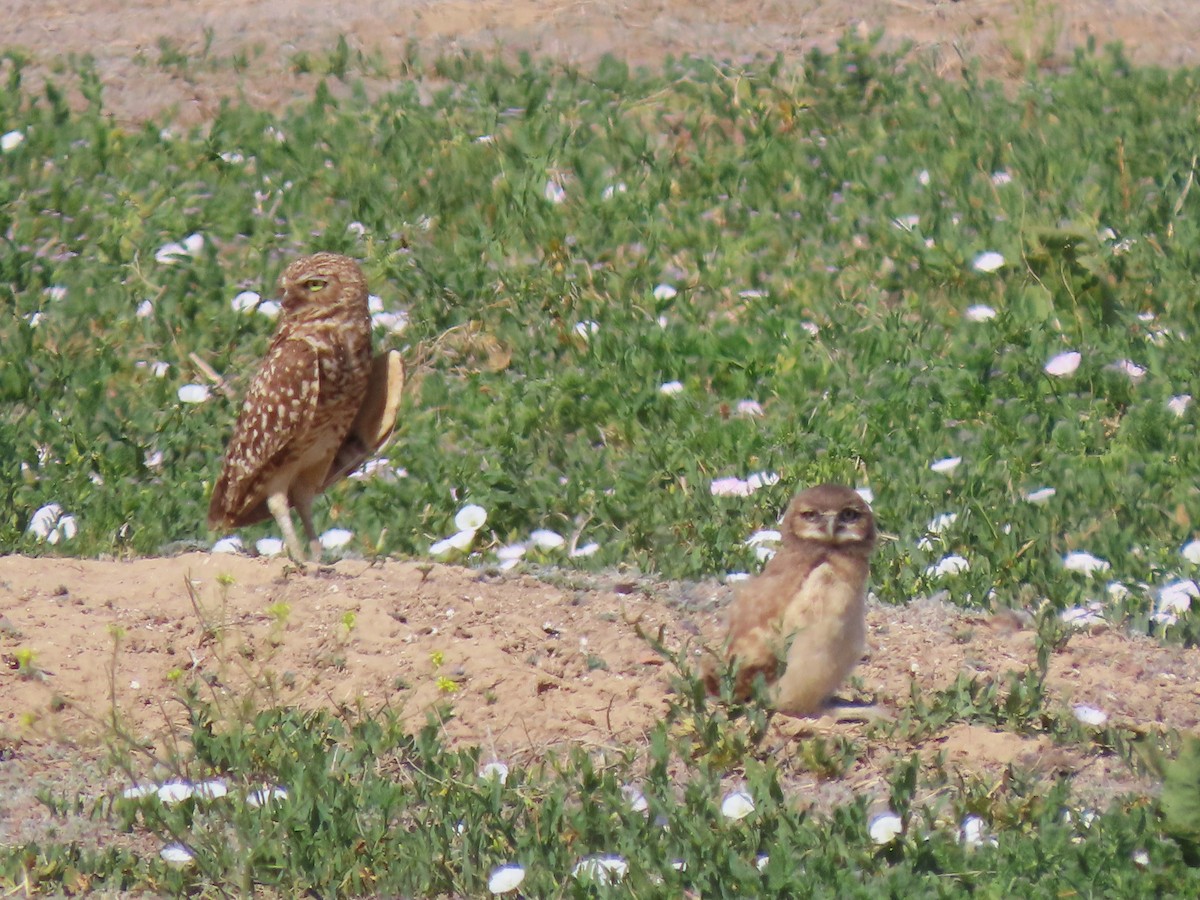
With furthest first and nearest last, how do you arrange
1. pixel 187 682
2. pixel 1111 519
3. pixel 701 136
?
1. pixel 701 136
2. pixel 1111 519
3. pixel 187 682

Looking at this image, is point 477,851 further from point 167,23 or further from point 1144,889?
point 167,23

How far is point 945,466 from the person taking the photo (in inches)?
292

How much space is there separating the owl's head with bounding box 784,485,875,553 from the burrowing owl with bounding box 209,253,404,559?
2.17 meters

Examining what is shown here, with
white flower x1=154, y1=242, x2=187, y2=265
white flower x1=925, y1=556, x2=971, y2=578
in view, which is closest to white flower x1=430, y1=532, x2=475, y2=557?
white flower x1=925, y1=556, x2=971, y2=578

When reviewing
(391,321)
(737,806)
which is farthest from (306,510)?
(737,806)

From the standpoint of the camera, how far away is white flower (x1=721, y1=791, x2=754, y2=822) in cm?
460

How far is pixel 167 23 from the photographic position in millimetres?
12594

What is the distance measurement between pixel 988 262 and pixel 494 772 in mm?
5027

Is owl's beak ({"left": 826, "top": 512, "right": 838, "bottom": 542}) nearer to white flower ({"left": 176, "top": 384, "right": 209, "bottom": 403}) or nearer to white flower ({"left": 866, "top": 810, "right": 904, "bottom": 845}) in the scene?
white flower ({"left": 866, "top": 810, "right": 904, "bottom": 845})

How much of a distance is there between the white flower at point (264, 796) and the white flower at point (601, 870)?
828mm

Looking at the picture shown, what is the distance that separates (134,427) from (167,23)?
500 centimetres

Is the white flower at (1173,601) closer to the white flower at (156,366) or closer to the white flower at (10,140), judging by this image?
the white flower at (156,366)

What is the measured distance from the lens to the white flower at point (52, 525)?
7.45 meters

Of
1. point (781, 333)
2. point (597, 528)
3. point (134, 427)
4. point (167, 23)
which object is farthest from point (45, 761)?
point (167, 23)
